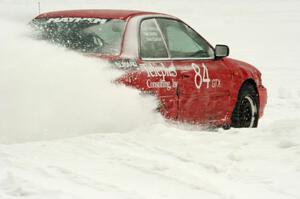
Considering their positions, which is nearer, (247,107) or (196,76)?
(196,76)

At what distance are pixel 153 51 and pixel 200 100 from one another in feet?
2.89

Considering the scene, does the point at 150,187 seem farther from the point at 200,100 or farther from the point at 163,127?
the point at 200,100

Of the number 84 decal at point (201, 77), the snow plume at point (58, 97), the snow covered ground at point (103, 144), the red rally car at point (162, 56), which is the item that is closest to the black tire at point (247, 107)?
the red rally car at point (162, 56)

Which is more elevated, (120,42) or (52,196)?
(120,42)

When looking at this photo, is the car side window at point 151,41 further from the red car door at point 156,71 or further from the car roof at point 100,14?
the car roof at point 100,14

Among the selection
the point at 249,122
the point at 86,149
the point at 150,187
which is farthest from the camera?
the point at 249,122

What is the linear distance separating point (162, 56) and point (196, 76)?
53 cm

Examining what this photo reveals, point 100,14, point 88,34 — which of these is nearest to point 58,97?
point 88,34

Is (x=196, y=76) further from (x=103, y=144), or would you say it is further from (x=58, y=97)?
(x=103, y=144)

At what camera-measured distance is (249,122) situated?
28.0 ft

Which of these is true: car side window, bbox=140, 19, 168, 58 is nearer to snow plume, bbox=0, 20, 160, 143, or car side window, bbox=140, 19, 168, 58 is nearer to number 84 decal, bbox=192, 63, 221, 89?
number 84 decal, bbox=192, 63, 221, 89

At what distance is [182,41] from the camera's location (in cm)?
761

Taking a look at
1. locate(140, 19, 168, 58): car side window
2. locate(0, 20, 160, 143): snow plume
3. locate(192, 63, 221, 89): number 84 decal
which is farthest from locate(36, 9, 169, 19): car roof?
locate(192, 63, 221, 89): number 84 decal

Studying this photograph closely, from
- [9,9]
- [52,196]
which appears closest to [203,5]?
[9,9]
